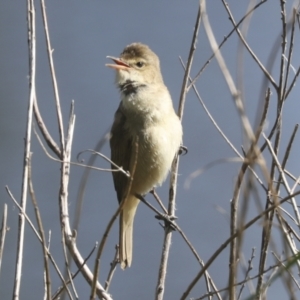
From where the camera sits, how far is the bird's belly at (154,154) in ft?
12.2

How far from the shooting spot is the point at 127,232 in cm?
407

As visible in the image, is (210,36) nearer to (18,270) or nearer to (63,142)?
(63,142)

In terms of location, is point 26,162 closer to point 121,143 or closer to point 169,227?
point 169,227

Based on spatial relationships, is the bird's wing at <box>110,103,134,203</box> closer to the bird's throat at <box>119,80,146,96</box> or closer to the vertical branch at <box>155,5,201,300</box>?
the bird's throat at <box>119,80,146,96</box>

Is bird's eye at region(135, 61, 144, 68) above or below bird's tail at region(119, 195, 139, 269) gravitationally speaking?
above

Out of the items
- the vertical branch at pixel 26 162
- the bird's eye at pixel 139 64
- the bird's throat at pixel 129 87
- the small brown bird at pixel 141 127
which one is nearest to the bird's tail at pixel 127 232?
the small brown bird at pixel 141 127

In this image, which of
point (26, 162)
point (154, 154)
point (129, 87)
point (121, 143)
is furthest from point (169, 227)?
point (129, 87)

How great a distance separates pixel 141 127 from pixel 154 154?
7.2 inches

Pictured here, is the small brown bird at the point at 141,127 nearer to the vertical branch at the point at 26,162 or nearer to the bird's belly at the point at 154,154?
the bird's belly at the point at 154,154

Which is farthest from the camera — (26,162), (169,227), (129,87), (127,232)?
(127,232)

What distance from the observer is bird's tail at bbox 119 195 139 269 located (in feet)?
11.9

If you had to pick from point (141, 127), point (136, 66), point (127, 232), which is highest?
point (136, 66)

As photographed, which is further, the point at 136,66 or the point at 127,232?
the point at 127,232

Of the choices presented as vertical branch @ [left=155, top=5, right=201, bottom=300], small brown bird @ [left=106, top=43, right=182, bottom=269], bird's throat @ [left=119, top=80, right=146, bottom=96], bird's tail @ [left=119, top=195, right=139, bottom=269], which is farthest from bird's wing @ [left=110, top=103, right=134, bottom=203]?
vertical branch @ [left=155, top=5, right=201, bottom=300]
